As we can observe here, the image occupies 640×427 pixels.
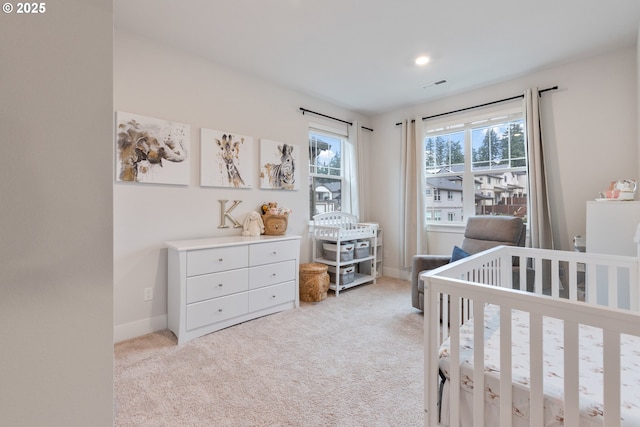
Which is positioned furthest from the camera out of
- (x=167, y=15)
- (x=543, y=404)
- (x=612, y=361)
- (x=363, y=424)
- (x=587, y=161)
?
(x=587, y=161)

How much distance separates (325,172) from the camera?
163 inches

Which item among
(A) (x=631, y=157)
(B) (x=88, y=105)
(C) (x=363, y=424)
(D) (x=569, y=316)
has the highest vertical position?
(A) (x=631, y=157)

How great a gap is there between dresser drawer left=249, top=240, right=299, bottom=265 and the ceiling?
1.83 m

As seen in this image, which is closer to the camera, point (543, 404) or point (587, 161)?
point (543, 404)

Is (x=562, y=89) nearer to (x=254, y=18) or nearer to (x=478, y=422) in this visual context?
(x=254, y=18)

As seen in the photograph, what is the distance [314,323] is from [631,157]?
3.28m

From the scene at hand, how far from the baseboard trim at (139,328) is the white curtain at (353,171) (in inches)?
106

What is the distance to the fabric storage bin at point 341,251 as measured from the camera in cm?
358

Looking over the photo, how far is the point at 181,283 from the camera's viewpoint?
2305 millimetres

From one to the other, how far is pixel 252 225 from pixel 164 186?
2.96ft

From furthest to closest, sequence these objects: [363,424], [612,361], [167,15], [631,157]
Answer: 1. [631,157]
2. [167,15]
3. [363,424]
4. [612,361]

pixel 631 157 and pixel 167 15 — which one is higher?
pixel 167 15

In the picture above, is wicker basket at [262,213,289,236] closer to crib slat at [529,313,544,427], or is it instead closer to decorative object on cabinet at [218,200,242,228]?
decorative object on cabinet at [218,200,242,228]

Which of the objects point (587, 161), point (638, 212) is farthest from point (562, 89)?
point (638, 212)
